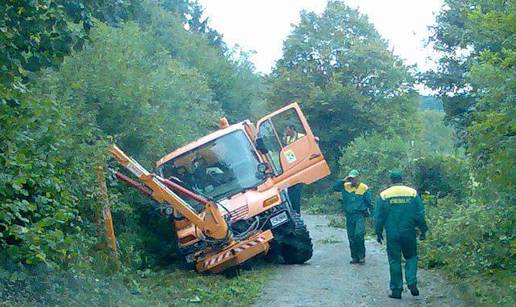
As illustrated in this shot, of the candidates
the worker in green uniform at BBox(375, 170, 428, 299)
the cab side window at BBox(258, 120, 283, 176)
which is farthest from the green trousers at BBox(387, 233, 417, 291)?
the cab side window at BBox(258, 120, 283, 176)

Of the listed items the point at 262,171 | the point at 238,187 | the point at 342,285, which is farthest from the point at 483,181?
the point at 238,187

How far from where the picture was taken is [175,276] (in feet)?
44.9

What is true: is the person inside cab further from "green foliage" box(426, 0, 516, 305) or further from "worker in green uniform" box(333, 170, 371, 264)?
"green foliage" box(426, 0, 516, 305)

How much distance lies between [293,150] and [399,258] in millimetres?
5137

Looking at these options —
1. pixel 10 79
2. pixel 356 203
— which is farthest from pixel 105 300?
pixel 356 203

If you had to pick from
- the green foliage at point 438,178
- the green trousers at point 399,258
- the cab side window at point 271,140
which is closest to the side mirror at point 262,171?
the cab side window at point 271,140

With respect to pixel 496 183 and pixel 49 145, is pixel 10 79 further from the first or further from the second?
pixel 496 183

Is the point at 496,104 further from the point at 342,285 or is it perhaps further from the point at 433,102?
the point at 433,102

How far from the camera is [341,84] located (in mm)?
38656

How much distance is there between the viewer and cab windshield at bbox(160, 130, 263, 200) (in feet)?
48.9

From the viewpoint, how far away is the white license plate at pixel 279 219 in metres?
13.9

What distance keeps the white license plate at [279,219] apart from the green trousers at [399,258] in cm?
346

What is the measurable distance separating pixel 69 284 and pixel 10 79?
9.85 feet

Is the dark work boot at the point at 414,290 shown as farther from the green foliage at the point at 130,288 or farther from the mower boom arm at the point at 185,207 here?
the mower boom arm at the point at 185,207
